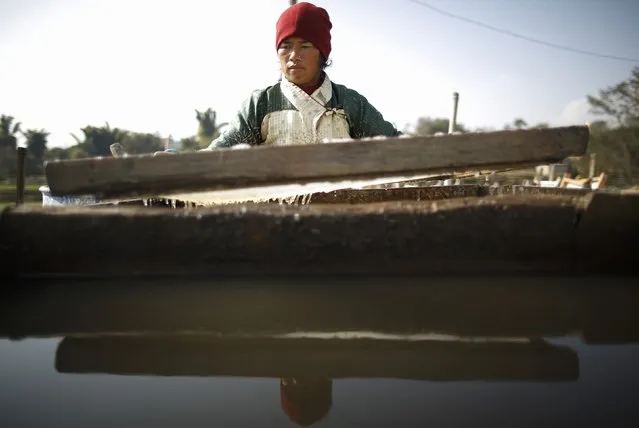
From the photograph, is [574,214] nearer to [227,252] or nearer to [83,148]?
[227,252]

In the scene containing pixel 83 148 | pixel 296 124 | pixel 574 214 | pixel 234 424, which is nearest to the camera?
pixel 234 424

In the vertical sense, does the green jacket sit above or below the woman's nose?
below

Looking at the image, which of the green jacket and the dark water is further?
the green jacket

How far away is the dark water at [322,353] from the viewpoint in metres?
0.51

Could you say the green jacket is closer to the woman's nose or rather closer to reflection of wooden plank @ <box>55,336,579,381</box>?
the woman's nose

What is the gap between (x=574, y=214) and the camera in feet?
2.81

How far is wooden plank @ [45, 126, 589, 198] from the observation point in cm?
89

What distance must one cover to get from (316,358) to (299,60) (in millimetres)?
1513

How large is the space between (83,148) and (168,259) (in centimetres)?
3195

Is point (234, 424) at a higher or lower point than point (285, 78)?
lower

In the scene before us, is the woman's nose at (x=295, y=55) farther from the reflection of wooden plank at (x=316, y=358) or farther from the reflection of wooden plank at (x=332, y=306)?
the reflection of wooden plank at (x=316, y=358)

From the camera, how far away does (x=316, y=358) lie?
63 cm

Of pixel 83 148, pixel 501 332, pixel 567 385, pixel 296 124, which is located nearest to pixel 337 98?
pixel 296 124

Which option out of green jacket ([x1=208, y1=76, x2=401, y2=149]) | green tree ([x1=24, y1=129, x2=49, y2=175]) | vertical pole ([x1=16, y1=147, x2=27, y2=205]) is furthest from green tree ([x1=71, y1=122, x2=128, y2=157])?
green jacket ([x1=208, y1=76, x2=401, y2=149])
